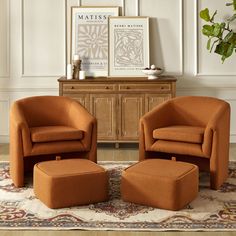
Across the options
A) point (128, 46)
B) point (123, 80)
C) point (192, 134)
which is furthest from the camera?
point (128, 46)

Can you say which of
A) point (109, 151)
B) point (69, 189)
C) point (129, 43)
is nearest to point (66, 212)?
point (69, 189)

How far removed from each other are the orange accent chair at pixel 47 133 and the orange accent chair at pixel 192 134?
0.57 meters

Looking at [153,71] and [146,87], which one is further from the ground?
[153,71]

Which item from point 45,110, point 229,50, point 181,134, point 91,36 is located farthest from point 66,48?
point 181,134

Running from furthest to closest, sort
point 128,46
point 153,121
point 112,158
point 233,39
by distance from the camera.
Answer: point 128,46, point 112,158, point 233,39, point 153,121

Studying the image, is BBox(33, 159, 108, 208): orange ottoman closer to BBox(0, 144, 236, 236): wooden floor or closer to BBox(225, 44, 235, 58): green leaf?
BBox(0, 144, 236, 236): wooden floor

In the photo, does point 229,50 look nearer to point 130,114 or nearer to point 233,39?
point 233,39

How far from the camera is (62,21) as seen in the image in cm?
716

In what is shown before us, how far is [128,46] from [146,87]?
703mm

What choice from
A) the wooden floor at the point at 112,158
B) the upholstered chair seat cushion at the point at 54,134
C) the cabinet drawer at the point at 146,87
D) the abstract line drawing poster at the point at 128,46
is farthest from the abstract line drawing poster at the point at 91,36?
the upholstered chair seat cushion at the point at 54,134

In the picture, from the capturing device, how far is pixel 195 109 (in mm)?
5605

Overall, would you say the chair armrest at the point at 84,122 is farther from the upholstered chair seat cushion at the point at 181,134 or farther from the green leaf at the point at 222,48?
the green leaf at the point at 222,48

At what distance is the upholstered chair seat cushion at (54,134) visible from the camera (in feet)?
16.7

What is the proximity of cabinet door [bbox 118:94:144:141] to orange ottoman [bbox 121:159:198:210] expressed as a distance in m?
2.28
